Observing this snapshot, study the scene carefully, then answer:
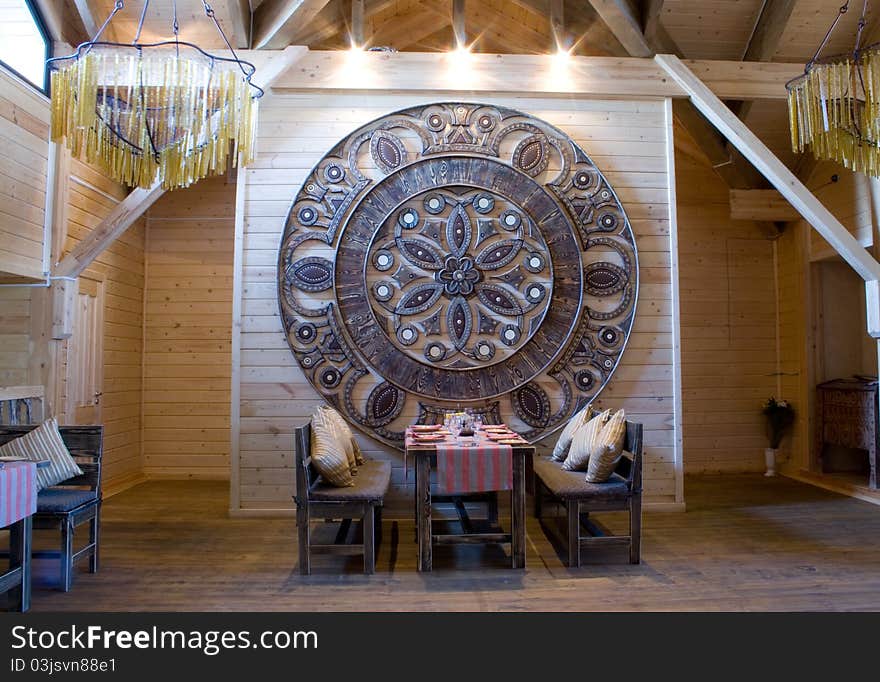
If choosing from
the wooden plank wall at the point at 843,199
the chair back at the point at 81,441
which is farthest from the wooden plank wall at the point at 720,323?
the chair back at the point at 81,441

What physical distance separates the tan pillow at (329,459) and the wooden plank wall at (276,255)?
→ 110cm

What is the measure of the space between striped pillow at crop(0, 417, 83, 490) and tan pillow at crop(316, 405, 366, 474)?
1.45 m

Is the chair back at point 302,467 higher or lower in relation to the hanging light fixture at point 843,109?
lower

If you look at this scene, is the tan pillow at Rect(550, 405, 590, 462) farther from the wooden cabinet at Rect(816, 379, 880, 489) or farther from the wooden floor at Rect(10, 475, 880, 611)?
the wooden cabinet at Rect(816, 379, 880, 489)

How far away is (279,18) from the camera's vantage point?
4750mm

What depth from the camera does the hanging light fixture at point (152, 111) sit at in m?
3.20

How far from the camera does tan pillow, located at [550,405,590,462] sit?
4441mm

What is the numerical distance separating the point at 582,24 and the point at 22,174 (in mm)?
4586

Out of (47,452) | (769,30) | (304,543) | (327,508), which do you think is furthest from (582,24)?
(47,452)

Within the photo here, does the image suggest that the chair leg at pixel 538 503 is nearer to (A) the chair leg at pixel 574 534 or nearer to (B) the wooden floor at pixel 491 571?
(B) the wooden floor at pixel 491 571

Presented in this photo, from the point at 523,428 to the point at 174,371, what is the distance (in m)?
3.83

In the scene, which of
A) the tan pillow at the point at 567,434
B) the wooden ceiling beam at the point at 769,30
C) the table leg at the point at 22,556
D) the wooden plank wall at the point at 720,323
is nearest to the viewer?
the table leg at the point at 22,556

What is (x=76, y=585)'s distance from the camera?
3.23 m

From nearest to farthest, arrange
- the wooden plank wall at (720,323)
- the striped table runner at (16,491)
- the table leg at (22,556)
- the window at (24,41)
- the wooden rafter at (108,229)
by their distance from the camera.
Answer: the striped table runner at (16,491), the table leg at (22,556), the window at (24,41), the wooden rafter at (108,229), the wooden plank wall at (720,323)
